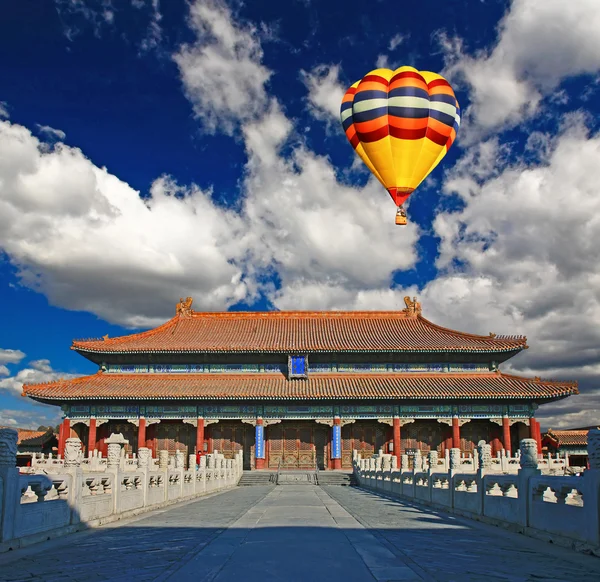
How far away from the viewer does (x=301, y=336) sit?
41438 millimetres

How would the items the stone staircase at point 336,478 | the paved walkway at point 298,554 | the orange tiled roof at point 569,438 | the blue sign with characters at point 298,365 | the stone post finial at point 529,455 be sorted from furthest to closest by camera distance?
the orange tiled roof at point 569,438, the blue sign with characters at point 298,365, the stone staircase at point 336,478, the stone post finial at point 529,455, the paved walkway at point 298,554

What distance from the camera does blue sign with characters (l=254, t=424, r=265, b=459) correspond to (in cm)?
3644

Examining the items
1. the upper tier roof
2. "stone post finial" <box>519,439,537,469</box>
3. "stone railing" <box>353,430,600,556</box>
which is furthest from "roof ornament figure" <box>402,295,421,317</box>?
"stone post finial" <box>519,439,537,469</box>

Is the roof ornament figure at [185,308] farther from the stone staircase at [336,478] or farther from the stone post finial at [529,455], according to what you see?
the stone post finial at [529,455]

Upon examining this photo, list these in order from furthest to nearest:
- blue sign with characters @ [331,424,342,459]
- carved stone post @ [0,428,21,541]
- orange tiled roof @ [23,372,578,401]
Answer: blue sign with characters @ [331,424,342,459]
orange tiled roof @ [23,372,578,401]
carved stone post @ [0,428,21,541]

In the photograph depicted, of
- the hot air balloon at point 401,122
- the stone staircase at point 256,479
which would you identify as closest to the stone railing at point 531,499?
the hot air balloon at point 401,122

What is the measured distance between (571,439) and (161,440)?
109 ft

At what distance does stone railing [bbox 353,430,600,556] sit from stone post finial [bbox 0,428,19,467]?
24.3 ft

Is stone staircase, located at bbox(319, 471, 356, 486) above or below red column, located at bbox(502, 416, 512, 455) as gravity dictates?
below

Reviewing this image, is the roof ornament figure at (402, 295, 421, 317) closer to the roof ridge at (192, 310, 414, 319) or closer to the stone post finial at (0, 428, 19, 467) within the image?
the roof ridge at (192, 310, 414, 319)

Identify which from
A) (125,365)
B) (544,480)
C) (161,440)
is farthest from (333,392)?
(544,480)

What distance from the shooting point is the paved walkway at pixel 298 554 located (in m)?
6.31

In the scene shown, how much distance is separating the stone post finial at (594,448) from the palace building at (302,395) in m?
28.3

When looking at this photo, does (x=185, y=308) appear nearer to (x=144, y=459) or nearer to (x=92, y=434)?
(x=92, y=434)
